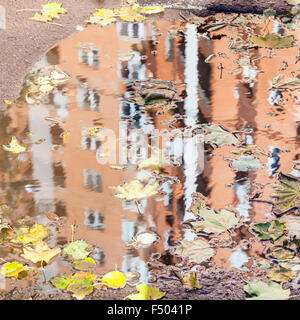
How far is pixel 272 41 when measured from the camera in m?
4.30

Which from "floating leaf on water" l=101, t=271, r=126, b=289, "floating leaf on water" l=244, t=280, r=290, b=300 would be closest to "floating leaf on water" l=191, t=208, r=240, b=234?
"floating leaf on water" l=244, t=280, r=290, b=300

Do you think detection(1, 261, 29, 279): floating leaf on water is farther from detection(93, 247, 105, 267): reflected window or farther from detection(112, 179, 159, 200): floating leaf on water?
detection(112, 179, 159, 200): floating leaf on water

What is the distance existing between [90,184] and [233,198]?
744mm

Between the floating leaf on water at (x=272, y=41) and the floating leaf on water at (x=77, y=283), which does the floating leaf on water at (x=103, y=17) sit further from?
the floating leaf on water at (x=77, y=283)

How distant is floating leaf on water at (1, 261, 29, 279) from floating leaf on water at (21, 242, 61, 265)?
55 mm

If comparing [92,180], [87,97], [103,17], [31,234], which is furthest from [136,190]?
[103,17]

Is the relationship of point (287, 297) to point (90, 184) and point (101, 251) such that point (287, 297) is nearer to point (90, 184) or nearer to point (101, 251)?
point (101, 251)

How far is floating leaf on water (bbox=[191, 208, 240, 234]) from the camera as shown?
2.45m

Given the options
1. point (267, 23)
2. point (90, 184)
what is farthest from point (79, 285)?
point (267, 23)

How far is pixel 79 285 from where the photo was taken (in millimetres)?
2166

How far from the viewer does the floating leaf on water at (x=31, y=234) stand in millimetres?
2408

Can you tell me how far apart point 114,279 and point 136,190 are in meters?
0.64

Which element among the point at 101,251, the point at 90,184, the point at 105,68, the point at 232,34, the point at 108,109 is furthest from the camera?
the point at 232,34

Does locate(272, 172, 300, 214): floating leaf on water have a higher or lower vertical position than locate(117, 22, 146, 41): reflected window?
lower
